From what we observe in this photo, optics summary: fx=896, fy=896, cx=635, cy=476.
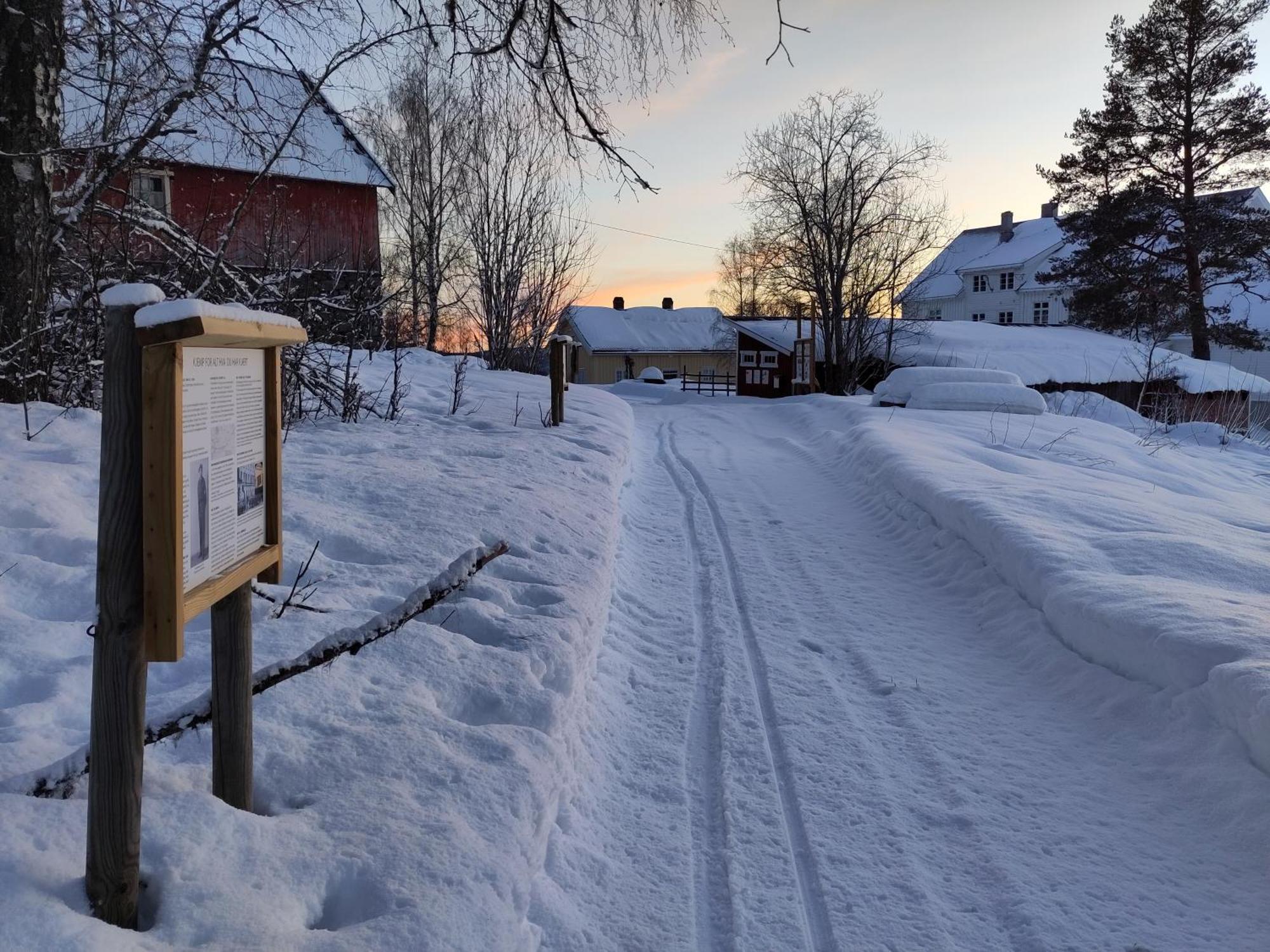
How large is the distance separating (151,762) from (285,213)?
32.4ft

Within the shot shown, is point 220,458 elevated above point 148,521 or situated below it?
above

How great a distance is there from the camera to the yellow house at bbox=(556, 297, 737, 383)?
4978cm

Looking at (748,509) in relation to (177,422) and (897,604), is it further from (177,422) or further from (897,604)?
(177,422)

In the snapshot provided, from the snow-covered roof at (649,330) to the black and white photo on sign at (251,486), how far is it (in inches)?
1818

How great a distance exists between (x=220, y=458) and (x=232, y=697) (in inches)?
30.2

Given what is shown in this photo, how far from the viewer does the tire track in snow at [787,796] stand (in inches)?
113

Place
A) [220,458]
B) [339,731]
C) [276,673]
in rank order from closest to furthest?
[220,458]
[276,673]
[339,731]

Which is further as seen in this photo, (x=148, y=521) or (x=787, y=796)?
(x=787, y=796)

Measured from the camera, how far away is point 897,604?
6.25 m

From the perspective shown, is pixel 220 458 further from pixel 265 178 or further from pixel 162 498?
pixel 265 178

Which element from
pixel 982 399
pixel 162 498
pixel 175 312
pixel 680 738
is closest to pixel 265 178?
pixel 680 738

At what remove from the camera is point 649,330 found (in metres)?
51.3

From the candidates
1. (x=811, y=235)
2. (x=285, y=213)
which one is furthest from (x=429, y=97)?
(x=285, y=213)


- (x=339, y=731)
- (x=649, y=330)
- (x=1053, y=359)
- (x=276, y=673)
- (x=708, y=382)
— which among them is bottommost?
(x=339, y=731)
